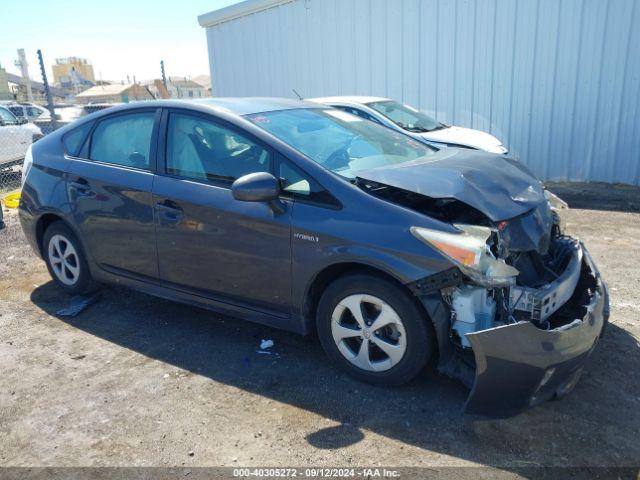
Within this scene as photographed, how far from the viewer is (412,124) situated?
29.2 ft

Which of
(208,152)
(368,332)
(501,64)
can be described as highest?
(501,64)

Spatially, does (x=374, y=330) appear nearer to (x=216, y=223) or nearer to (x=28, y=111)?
(x=216, y=223)

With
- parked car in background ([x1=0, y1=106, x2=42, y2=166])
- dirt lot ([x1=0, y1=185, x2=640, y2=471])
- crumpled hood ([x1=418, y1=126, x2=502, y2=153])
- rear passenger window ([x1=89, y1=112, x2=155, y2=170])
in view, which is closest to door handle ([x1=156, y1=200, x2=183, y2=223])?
rear passenger window ([x1=89, y1=112, x2=155, y2=170])

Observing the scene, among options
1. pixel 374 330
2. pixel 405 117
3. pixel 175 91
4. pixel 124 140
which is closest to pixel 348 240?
pixel 374 330

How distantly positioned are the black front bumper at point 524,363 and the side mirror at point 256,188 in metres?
1.37

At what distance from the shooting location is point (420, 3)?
10.3m

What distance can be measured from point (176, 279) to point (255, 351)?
2.53ft

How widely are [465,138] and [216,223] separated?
5.97m

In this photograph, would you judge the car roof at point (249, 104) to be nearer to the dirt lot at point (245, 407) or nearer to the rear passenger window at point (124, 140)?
the rear passenger window at point (124, 140)

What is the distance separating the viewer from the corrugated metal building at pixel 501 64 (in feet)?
30.0

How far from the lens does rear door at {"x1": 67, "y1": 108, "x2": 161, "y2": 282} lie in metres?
3.92

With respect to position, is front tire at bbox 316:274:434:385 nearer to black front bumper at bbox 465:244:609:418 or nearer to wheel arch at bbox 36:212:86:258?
black front bumper at bbox 465:244:609:418

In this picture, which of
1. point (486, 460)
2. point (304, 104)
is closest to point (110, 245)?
point (304, 104)

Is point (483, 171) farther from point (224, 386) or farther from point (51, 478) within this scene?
point (51, 478)
